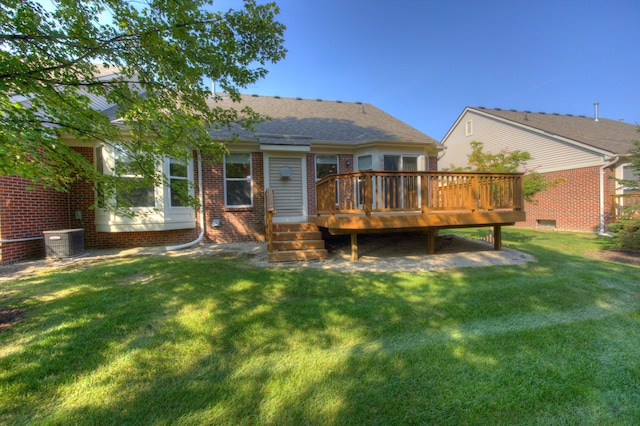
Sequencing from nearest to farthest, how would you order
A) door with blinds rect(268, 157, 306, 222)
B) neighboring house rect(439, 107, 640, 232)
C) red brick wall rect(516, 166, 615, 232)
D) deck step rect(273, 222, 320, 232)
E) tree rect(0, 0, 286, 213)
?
tree rect(0, 0, 286, 213) < deck step rect(273, 222, 320, 232) < door with blinds rect(268, 157, 306, 222) < neighboring house rect(439, 107, 640, 232) < red brick wall rect(516, 166, 615, 232)

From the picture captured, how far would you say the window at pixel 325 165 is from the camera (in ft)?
30.2

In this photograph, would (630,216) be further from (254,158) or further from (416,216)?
(254,158)

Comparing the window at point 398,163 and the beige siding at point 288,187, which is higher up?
the window at point 398,163

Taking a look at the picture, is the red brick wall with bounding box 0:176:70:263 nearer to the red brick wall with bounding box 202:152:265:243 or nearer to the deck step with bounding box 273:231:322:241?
the red brick wall with bounding box 202:152:265:243

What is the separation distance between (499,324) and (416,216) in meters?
3.10

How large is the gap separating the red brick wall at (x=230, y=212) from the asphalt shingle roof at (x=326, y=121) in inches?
43.1

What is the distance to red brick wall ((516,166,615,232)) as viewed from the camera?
38.1 ft

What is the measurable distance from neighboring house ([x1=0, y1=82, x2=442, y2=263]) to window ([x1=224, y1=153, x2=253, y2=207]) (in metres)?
0.03

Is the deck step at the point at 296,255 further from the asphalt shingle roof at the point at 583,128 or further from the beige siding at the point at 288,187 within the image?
the asphalt shingle roof at the point at 583,128

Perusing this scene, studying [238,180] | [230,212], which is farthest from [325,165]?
[230,212]

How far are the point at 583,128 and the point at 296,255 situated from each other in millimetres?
19529

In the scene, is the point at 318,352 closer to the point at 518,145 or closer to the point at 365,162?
the point at 365,162

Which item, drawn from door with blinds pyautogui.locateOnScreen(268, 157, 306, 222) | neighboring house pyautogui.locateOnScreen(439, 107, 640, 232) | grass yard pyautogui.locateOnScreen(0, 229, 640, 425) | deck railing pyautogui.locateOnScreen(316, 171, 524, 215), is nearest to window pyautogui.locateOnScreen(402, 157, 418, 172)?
deck railing pyautogui.locateOnScreen(316, 171, 524, 215)

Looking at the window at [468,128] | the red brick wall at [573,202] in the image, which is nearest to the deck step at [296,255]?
the red brick wall at [573,202]
